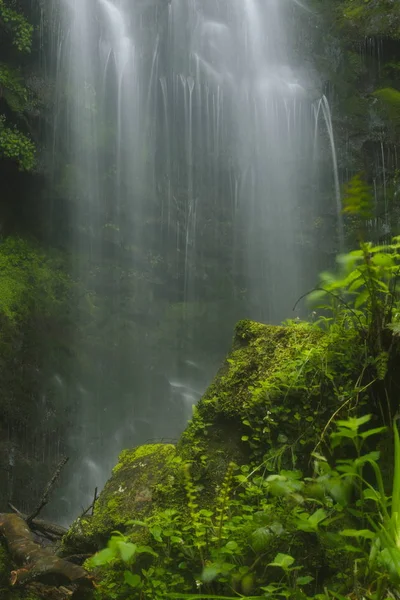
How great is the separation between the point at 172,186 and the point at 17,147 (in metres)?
4.00

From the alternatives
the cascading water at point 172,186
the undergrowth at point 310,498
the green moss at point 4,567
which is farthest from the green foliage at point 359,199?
the cascading water at point 172,186

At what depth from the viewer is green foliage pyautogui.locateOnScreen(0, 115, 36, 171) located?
31.8ft

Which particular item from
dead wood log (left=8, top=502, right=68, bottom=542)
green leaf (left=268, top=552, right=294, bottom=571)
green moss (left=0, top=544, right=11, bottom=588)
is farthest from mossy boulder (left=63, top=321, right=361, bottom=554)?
dead wood log (left=8, top=502, right=68, bottom=542)

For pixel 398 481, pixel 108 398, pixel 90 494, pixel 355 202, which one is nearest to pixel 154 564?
pixel 398 481

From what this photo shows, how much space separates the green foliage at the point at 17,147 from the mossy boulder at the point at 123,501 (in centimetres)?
853

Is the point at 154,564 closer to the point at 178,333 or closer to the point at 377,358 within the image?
the point at 377,358

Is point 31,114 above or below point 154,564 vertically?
above

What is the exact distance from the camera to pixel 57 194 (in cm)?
1117

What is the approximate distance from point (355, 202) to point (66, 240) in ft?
33.0

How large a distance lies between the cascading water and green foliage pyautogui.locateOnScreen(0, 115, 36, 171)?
3.84ft

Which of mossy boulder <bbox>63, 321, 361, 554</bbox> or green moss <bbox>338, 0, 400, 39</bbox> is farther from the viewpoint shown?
green moss <bbox>338, 0, 400, 39</bbox>

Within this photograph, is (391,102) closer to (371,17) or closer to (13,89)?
(371,17)

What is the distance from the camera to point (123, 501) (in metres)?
2.53

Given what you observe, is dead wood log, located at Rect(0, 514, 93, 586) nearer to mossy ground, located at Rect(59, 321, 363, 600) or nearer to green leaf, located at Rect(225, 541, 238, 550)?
mossy ground, located at Rect(59, 321, 363, 600)
